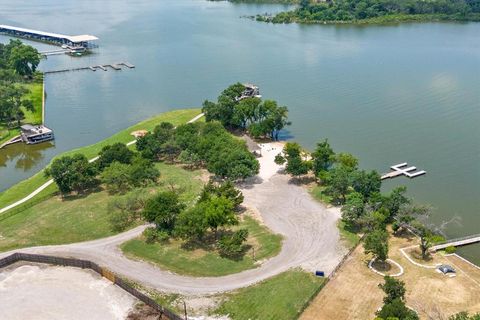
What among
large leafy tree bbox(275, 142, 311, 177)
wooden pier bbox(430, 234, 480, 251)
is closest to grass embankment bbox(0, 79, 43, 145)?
large leafy tree bbox(275, 142, 311, 177)

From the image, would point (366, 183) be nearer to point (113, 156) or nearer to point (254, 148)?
point (254, 148)

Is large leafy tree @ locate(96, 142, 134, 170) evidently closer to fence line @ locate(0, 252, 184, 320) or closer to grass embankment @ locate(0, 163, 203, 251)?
grass embankment @ locate(0, 163, 203, 251)

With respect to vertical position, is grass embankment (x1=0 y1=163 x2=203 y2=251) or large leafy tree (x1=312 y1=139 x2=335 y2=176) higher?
large leafy tree (x1=312 y1=139 x2=335 y2=176)

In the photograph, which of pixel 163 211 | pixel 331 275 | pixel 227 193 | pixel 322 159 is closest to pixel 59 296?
pixel 163 211

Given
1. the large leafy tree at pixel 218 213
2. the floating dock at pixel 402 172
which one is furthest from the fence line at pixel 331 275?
the floating dock at pixel 402 172

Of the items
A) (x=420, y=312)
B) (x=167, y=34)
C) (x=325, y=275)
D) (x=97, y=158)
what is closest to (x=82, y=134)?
(x=97, y=158)

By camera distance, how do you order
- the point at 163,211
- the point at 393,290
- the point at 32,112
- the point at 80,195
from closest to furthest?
the point at 393,290
the point at 163,211
the point at 80,195
the point at 32,112
